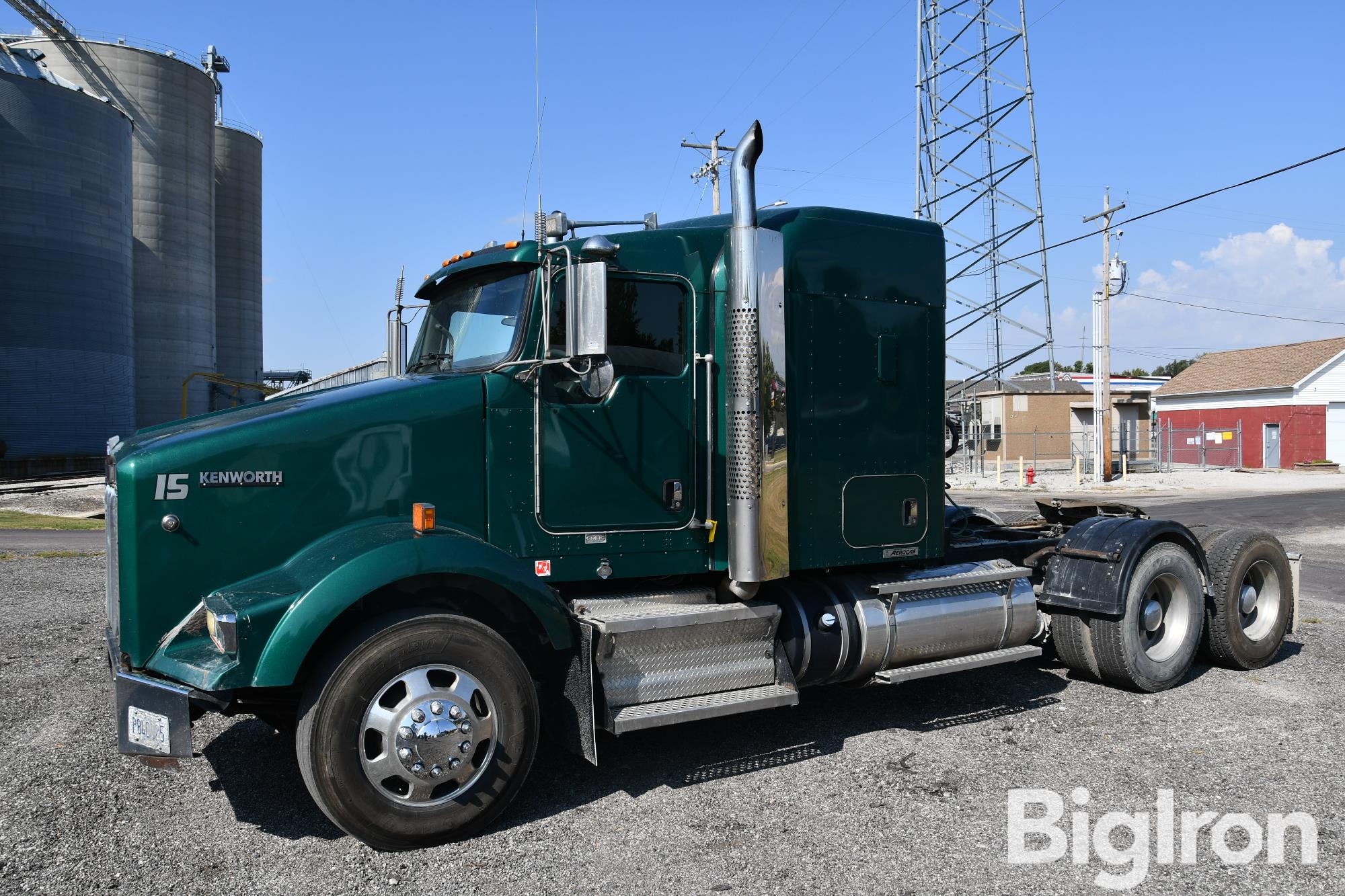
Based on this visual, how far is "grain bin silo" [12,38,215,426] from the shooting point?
151ft

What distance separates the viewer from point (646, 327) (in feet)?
17.2

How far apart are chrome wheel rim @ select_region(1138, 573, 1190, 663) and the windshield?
16.5ft

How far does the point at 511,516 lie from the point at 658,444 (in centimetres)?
89

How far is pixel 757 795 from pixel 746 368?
2.24 m

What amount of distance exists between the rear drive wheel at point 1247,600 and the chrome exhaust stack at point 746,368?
428 cm

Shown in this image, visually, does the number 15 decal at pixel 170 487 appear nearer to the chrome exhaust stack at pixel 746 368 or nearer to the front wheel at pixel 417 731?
the front wheel at pixel 417 731

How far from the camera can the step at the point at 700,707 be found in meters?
4.74

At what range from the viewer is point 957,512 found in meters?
8.04

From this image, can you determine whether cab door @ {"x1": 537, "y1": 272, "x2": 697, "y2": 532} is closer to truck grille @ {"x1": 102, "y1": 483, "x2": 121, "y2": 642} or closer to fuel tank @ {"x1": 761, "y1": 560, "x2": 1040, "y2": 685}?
fuel tank @ {"x1": 761, "y1": 560, "x2": 1040, "y2": 685}

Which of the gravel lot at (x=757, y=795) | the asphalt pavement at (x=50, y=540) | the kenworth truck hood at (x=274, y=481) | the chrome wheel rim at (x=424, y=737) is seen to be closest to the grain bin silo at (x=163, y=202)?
the asphalt pavement at (x=50, y=540)

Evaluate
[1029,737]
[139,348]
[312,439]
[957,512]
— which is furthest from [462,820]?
[139,348]

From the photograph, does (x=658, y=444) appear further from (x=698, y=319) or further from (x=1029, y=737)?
(x=1029, y=737)

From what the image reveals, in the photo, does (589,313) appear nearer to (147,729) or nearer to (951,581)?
(147,729)

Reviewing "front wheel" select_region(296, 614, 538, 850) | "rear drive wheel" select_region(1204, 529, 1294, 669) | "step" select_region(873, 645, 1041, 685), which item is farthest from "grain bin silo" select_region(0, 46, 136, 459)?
"rear drive wheel" select_region(1204, 529, 1294, 669)
